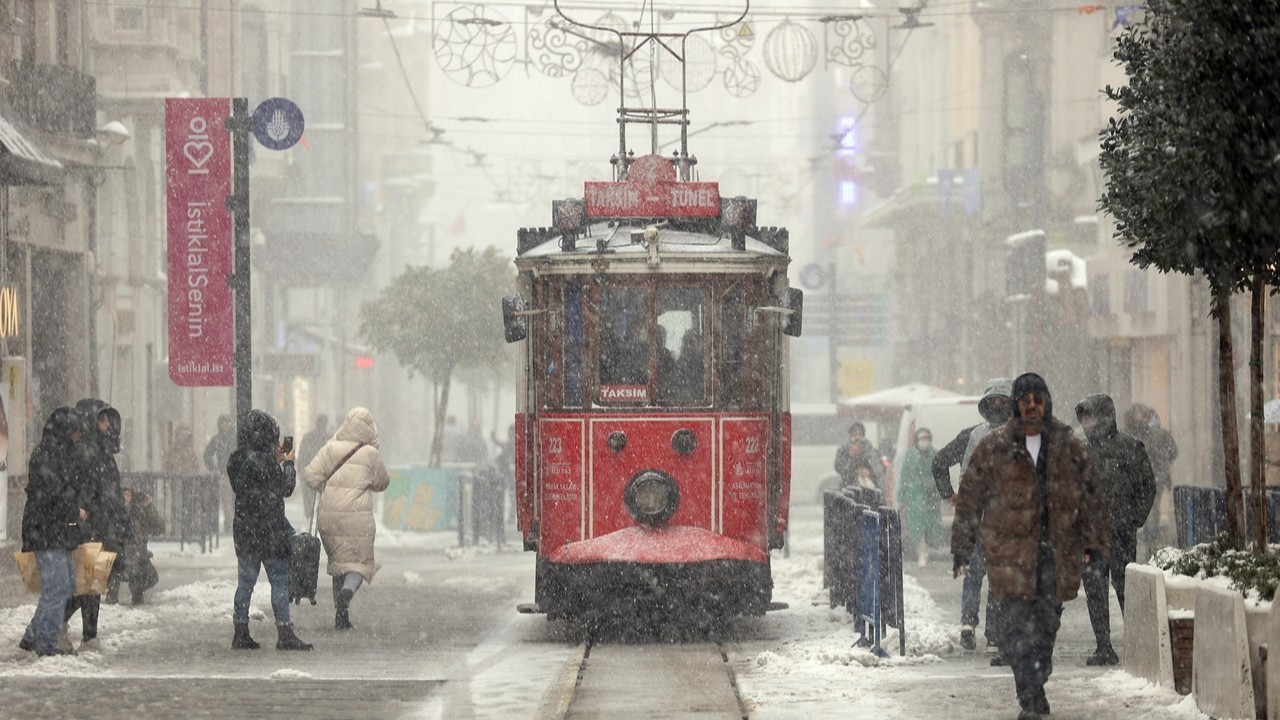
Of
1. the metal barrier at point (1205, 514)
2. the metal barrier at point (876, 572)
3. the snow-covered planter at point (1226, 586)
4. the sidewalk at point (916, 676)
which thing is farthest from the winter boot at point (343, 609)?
the snow-covered planter at point (1226, 586)

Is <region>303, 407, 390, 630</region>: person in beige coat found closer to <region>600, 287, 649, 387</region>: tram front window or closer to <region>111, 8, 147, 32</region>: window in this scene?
<region>600, 287, 649, 387</region>: tram front window

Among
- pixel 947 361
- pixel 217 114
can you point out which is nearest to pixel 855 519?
pixel 217 114

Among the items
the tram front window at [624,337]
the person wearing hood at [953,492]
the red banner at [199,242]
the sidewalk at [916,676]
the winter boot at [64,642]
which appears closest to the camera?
the sidewalk at [916,676]

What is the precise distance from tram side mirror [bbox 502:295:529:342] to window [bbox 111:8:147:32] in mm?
18145

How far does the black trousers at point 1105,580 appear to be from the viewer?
12656 millimetres

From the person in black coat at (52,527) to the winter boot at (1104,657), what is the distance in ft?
21.1

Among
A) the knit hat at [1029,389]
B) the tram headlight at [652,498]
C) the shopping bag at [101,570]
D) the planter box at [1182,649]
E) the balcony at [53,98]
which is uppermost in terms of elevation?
the balcony at [53,98]

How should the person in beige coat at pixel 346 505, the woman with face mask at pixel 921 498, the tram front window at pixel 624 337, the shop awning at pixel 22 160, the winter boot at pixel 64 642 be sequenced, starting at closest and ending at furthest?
1. the winter boot at pixel 64 642
2. the tram front window at pixel 624 337
3. the person in beige coat at pixel 346 505
4. the shop awning at pixel 22 160
5. the woman with face mask at pixel 921 498

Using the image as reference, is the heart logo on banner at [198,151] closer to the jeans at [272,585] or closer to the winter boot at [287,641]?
the jeans at [272,585]

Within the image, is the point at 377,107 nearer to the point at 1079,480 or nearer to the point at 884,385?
the point at 884,385

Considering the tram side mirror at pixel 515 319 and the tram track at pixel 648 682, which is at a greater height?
the tram side mirror at pixel 515 319

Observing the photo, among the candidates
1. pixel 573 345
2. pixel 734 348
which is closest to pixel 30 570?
pixel 573 345

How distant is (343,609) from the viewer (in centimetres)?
1579

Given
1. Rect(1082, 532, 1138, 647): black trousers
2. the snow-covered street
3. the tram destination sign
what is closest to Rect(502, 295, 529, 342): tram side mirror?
the tram destination sign
